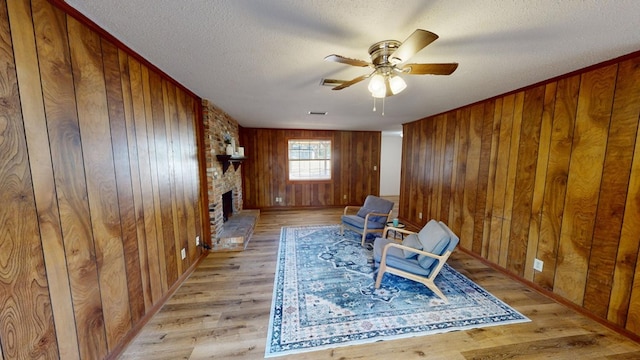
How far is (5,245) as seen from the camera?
3.17 feet

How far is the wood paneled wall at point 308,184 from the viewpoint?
5.94 meters

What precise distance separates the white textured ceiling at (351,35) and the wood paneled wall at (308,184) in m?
3.52

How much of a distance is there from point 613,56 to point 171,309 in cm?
455

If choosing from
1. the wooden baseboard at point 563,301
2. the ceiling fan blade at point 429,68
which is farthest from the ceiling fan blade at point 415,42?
the wooden baseboard at point 563,301

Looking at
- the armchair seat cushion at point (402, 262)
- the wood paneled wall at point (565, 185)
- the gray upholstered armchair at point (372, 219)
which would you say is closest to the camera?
the wood paneled wall at point (565, 185)

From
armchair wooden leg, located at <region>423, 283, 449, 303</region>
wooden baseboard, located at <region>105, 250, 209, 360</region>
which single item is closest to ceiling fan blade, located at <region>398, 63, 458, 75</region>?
armchair wooden leg, located at <region>423, 283, 449, 303</region>

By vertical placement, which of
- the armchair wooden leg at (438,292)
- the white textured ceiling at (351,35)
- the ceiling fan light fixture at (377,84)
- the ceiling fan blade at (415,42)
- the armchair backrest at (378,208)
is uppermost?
the white textured ceiling at (351,35)

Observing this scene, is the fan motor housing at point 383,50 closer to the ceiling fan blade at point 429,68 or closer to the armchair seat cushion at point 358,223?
the ceiling fan blade at point 429,68

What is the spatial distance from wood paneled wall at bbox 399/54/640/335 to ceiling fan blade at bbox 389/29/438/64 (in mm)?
1991

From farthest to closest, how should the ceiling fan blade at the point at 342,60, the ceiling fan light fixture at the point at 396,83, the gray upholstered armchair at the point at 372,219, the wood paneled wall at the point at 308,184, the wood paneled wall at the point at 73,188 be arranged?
the wood paneled wall at the point at 308,184, the gray upholstered armchair at the point at 372,219, the ceiling fan light fixture at the point at 396,83, the ceiling fan blade at the point at 342,60, the wood paneled wall at the point at 73,188

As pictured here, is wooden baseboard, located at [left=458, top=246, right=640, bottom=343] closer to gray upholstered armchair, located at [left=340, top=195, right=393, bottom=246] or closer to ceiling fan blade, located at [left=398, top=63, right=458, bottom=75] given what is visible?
gray upholstered armchair, located at [left=340, top=195, right=393, bottom=246]

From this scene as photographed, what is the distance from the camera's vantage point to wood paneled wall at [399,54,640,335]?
180 cm

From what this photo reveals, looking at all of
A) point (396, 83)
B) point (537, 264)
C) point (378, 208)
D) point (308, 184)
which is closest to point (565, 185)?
point (537, 264)

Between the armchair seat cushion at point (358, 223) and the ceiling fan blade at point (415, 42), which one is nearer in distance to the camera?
the ceiling fan blade at point (415, 42)
